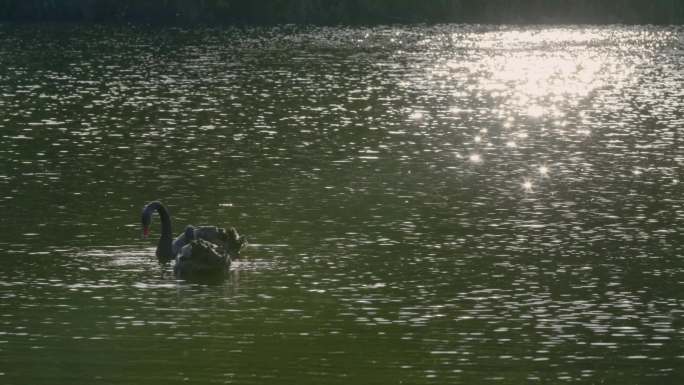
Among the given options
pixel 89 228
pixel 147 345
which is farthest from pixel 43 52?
pixel 147 345

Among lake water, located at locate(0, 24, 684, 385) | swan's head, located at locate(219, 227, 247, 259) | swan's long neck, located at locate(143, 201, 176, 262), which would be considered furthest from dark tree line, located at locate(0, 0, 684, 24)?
swan's head, located at locate(219, 227, 247, 259)

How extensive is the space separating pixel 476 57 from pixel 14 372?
371 feet

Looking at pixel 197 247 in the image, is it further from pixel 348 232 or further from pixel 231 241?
pixel 348 232

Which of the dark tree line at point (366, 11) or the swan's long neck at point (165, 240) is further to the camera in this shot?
the dark tree line at point (366, 11)

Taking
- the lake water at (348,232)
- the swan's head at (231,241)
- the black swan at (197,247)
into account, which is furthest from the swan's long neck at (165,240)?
the swan's head at (231,241)

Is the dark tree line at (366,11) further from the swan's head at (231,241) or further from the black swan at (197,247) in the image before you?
the swan's head at (231,241)

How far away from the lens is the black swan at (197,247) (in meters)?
39.3

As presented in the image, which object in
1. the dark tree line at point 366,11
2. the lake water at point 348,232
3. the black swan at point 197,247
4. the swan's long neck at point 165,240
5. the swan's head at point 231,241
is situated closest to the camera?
the lake water at point 348,232

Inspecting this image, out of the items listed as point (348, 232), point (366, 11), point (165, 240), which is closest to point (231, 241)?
point (165, 240)

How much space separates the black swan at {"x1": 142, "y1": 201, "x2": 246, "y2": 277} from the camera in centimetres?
3934

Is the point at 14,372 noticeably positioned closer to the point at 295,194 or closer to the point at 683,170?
the point at 295,194

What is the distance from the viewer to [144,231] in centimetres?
4156

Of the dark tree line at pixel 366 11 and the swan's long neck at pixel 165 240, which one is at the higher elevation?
the swan's long neck at pixel 165 240

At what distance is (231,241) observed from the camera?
41.2 metres
